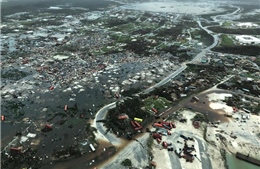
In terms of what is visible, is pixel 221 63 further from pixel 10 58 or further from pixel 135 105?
pixel 10 58

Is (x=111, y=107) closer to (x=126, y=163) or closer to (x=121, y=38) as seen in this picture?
(x=126, y=163)

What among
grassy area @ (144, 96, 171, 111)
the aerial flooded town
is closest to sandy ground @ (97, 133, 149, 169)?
the aerial flooded town

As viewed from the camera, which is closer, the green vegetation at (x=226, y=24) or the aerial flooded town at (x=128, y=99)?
the aerial flooded town at (x=128, y=99)

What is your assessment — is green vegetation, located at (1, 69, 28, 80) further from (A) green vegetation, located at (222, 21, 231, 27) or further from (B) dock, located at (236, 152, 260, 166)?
(A) green vegetation, located at (222, 21, 231, 27)

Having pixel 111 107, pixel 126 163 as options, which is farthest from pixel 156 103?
pixel 126 163

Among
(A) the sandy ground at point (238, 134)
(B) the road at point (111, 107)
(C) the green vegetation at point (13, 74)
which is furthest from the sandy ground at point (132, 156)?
(C) the green vegetation at point (13, 74)

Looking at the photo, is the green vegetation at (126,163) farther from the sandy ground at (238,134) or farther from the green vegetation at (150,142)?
the sandy ground at (238,134)

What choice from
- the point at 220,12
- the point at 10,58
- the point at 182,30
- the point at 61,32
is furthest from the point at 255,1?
the point at 10,58
